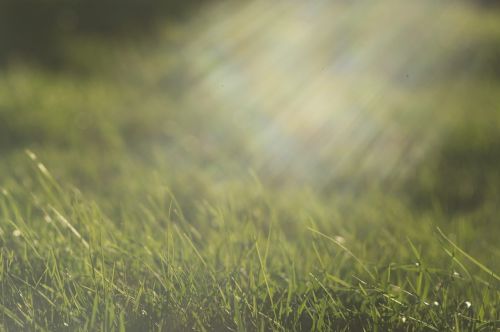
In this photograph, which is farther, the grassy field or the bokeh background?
the bokeh background

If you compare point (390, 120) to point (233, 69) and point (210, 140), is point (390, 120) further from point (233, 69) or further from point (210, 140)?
point (233, 69)

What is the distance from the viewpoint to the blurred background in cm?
350

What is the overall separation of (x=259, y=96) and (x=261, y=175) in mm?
1489

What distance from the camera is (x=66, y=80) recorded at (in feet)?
16.7

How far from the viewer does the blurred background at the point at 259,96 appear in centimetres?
350

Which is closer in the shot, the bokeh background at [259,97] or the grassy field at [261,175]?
the grassy field at [261,175]

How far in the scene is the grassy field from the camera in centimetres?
160

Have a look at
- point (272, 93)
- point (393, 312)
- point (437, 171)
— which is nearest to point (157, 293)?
point (393, 312)

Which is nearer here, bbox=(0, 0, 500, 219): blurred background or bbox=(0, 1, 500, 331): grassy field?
bbox=(0, 1, 500, 331): grassy field

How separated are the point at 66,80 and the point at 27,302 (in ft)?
12.0

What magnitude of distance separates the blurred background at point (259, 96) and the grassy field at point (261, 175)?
0.07ft

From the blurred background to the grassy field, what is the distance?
0.02 m

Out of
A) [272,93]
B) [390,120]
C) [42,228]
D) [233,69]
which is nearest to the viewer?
[42,228]

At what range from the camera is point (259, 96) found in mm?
4914
